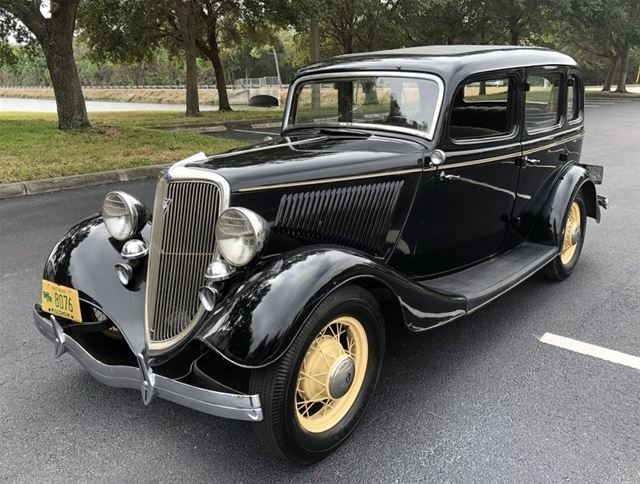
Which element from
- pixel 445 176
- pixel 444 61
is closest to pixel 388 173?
pixel 445 176

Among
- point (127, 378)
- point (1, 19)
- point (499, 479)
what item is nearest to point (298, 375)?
point (127, 378)

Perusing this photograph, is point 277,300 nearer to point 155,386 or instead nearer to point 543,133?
point 155,386

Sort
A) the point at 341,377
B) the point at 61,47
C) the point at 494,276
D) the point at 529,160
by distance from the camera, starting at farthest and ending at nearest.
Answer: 1. the point at 61,47
2. the point at 529,160
3. the point at 494,276
4. the point at 341,377

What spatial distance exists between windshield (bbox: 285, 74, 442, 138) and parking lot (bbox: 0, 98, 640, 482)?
4.74 ft

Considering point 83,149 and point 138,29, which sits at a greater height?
point 138,29

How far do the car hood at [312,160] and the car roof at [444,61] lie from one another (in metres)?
0.55

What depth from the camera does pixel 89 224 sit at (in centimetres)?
318

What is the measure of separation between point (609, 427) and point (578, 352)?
787mm

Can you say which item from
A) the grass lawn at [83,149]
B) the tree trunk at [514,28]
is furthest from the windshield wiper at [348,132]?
the tree trunk at [514,28]

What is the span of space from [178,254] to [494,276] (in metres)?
2.13

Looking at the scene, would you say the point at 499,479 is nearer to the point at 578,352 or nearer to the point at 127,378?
the point at 578,352

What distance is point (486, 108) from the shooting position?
158 inches

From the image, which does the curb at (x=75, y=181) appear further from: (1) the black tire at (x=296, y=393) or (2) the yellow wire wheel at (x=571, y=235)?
(1) the black tire at (x=296, y=393)

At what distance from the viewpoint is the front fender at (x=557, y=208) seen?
4.04 metres
